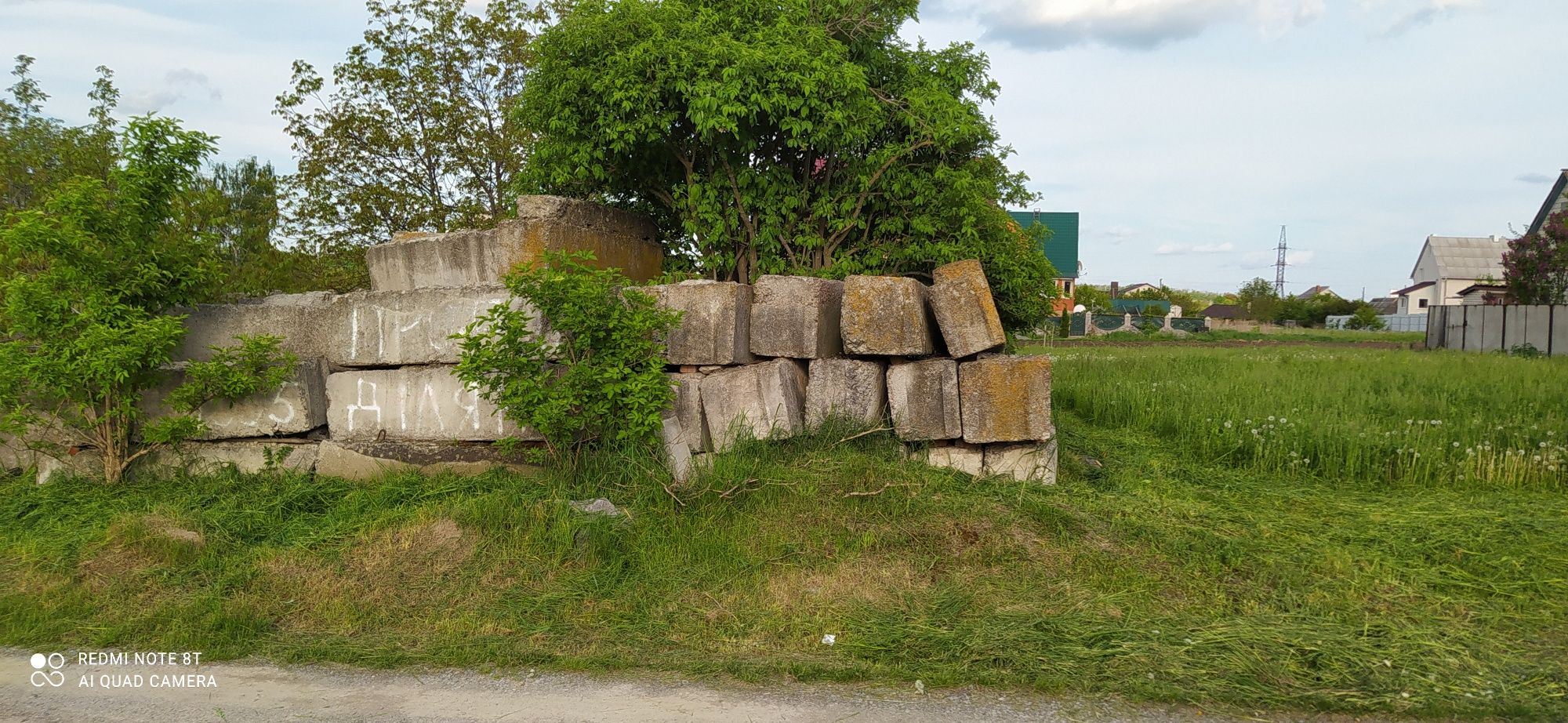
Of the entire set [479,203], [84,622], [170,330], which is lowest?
[84,622]

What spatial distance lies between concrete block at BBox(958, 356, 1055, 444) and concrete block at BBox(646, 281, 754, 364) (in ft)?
5.42

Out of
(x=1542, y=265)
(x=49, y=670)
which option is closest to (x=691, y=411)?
(x=49, y=670)

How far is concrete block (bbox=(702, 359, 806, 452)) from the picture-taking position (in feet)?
20.5

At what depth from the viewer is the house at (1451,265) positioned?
5300 cm

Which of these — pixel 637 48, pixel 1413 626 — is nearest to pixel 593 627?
pixel 1413 626

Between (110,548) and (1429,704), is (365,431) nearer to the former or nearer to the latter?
(110,548)

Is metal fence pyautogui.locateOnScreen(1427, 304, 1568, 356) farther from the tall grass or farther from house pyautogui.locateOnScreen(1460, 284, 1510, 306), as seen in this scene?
the tall grass

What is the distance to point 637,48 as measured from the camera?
7262mm

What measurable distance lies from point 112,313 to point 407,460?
2188mm

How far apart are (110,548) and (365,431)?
1.89 meters

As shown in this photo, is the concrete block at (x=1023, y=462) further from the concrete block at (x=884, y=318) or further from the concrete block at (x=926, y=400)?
the concrete block at (x=884, y=318)

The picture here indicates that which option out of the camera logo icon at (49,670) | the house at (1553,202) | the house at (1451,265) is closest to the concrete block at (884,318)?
the camera logo icon at (49,670)

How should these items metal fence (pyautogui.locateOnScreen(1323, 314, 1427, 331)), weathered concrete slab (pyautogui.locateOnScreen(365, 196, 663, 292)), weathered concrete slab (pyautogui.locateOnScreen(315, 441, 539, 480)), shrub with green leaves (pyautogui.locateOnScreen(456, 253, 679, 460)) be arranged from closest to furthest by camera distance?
shrub with green leaves (pyautogui.locateOnScreen(456, 253, 679, 460)) → weathered concrete slab (pyautogui.locateOnScreen(315, 441, 539, 480)) → weathered concrete slab (pyautogui.locateOnScreen(365, 196, 663, 292)) → metal fence (pyautogui.locateOnScreen(1323, 314, 1427, 331))

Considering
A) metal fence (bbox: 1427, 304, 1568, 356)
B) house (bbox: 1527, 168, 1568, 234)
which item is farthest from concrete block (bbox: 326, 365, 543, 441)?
house (bbox: 1527, 168, 1568, 234)
